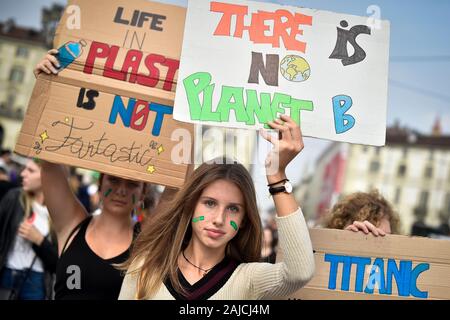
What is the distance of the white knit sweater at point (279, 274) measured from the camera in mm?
2006

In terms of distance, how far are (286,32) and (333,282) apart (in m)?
1.09

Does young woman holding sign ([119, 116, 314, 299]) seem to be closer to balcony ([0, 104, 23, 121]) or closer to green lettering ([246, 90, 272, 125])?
green lettering ([246, 90, 272, 125])

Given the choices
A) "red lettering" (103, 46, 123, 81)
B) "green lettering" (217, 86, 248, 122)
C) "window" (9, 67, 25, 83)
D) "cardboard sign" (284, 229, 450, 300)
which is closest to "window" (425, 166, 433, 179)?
"window" (9, 67, 25, 83)

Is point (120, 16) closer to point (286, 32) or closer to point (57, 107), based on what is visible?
point (57, 107)

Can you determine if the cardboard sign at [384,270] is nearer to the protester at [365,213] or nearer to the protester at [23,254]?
the protester at [365,213]

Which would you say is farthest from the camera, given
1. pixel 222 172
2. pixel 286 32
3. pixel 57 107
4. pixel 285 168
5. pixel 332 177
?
pixel 332 177

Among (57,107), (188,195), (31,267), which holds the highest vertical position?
(57,107)

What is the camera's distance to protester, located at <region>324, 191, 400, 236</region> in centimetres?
290

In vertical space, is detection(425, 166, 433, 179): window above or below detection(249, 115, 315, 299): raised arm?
above

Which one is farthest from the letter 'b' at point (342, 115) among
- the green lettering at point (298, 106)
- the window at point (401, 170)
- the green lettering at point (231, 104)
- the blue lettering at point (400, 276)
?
the window at point (401, 170)

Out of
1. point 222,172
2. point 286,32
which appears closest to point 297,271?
point 222,172

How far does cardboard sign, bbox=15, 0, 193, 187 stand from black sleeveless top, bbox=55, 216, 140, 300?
0.49 m
